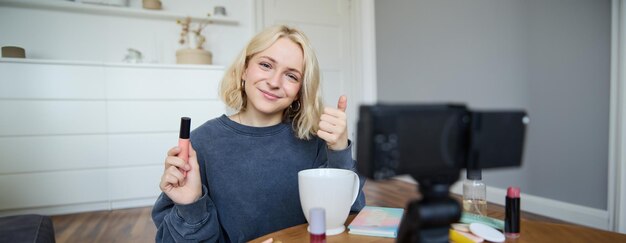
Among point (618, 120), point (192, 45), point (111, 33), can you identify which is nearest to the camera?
point (618, 120)

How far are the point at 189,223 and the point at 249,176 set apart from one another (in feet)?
0.59

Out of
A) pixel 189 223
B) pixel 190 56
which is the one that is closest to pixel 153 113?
pixel 190 56

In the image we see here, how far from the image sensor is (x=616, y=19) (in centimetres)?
196

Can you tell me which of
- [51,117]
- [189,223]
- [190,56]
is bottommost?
[189,223]

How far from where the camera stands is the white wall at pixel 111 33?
2.88 metres

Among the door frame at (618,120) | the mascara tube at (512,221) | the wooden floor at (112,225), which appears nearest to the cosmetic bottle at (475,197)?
the mascara tube at (512,221)

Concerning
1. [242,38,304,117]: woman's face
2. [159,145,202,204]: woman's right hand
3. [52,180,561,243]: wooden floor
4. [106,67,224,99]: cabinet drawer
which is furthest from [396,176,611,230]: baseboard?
[159,145,202,204]: woman's right hand

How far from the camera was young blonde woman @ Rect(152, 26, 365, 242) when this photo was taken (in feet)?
2.12

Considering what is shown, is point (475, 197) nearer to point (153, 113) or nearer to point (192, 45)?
point (153, 113)

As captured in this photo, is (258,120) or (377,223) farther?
(258,120)

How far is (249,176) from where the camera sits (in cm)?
79

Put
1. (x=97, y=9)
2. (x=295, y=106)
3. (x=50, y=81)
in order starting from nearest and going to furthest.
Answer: (x=295, y=106) < (x=50, y=81) < (x=97, y=9)

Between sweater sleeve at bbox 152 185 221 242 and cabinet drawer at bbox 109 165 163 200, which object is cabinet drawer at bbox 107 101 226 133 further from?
sweater sleeve at bbox 152 185 221 242

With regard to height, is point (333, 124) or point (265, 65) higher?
point (265, 65)
